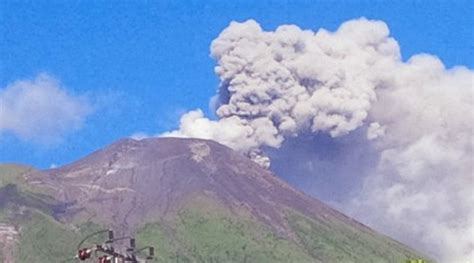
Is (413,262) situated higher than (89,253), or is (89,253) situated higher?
(413,262)

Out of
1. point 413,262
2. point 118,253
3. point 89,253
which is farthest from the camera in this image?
point 413,262

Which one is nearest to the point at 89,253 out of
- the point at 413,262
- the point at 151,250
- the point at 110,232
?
the point at 110,232

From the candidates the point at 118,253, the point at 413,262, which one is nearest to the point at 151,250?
the point at 118,253

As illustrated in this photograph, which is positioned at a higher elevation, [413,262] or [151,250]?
[413,262]

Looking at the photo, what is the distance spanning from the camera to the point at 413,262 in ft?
161

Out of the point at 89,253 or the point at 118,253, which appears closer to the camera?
the point at 89,253

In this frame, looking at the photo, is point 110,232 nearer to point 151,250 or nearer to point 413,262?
point 151,250

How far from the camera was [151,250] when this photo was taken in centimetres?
3794

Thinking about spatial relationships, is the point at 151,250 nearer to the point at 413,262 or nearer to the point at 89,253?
the point at 89,253

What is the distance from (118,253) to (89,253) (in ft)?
10.3

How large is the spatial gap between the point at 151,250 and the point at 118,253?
45.4 inches

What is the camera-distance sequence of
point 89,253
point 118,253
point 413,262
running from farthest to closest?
point 413,262 → point 118,253 → point 89,253

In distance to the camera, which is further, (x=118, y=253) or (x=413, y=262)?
(x=413, y=262)

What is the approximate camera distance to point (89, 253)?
34.2m
